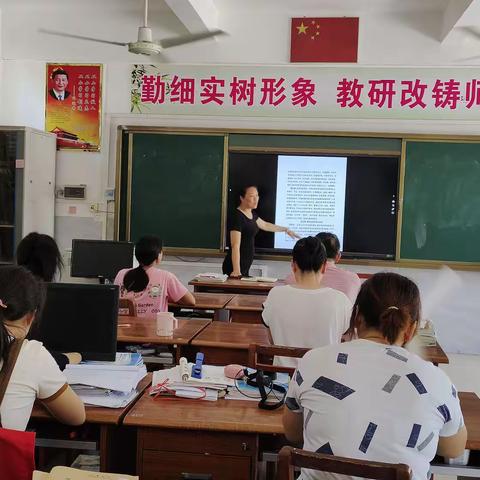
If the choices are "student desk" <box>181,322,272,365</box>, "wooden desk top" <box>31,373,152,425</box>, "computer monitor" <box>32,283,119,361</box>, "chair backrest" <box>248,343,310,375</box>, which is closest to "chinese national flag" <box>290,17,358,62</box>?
"student desk" <box>181,322,272,365</box>

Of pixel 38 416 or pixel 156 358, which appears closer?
pixel 38 416

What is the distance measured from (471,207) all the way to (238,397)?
4.03 m

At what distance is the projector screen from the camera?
17.5 feet

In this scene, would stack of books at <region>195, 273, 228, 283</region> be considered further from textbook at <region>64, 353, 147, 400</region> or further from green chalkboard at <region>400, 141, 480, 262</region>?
textbook at <region>64, 353, 147, 400</region>

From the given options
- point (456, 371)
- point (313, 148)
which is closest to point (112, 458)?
point (456, 371)

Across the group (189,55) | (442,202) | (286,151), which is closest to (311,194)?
(286,151)

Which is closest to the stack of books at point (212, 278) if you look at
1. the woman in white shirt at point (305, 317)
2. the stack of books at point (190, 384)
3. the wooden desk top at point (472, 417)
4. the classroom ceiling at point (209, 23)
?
the classroom ceiling at point (209, 23)

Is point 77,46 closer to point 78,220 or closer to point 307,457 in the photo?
point 78,220

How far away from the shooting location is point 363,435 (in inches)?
50.4

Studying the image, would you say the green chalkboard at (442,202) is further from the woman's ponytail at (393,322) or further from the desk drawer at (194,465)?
the woman's ponytail at (393,322)

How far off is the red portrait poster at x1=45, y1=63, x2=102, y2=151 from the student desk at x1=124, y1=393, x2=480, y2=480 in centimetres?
429

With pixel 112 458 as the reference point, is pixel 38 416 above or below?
above

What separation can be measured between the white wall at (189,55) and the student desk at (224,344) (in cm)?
260

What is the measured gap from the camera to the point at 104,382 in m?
1.92
